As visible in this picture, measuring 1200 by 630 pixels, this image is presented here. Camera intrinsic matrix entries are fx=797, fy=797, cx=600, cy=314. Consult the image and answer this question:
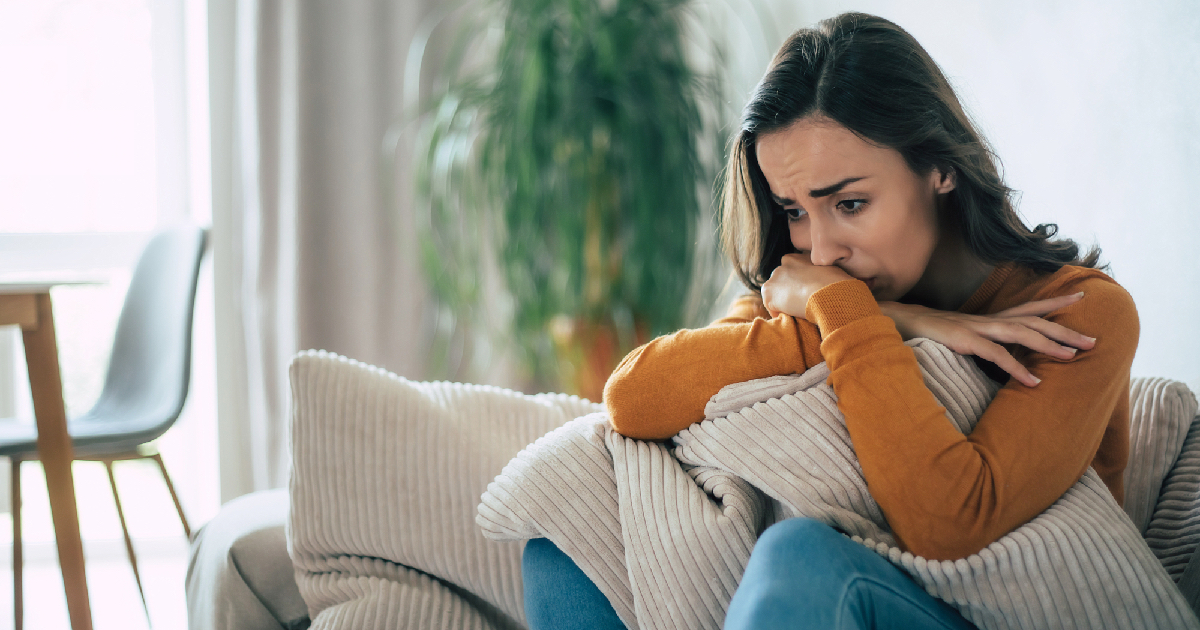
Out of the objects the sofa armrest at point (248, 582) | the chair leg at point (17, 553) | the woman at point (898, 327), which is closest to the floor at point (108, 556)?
the chair leg at point (17, 553)

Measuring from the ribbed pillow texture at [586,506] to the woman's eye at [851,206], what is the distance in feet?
0.56

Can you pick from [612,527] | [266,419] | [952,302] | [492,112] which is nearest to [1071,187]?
[952,302]

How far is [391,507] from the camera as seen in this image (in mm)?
1066

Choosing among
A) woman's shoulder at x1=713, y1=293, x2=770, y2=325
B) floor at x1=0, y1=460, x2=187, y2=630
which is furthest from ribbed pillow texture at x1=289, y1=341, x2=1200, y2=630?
floor at x1=0, y1=460, x2=187, y2=630

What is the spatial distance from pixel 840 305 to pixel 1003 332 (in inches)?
6.7

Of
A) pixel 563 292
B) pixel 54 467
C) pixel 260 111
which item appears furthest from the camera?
pixel 260 111

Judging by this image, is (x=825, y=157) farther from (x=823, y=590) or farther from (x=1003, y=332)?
(x=823, y=590)

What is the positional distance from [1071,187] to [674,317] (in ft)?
3.32

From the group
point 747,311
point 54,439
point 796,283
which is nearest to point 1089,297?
point 796,283

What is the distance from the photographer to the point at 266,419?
2.48m

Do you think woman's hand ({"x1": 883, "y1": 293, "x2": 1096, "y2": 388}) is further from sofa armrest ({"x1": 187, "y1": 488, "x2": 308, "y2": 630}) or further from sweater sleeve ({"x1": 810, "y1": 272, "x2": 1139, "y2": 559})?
sofa armrest ({"x1": 187, "y1": 488, "x2": 308, "y2": 630})

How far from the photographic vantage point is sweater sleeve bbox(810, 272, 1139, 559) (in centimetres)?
75

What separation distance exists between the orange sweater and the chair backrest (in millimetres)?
1497

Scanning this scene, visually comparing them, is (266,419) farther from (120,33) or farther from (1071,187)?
(1071,187)
